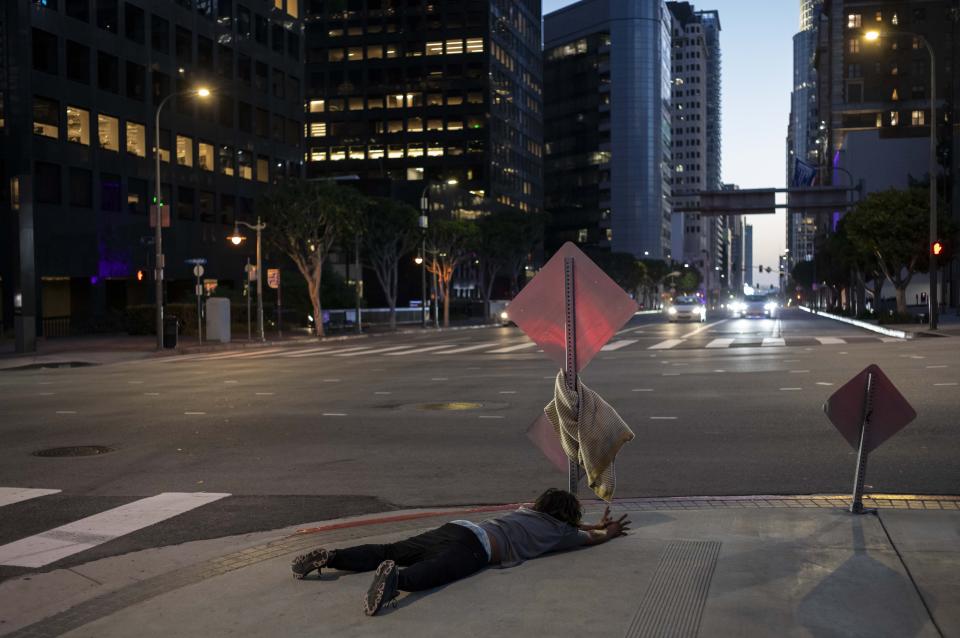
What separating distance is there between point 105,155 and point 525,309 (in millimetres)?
49095

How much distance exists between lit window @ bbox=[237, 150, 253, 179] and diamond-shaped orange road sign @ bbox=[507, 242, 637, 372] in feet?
196

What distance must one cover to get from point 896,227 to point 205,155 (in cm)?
4136

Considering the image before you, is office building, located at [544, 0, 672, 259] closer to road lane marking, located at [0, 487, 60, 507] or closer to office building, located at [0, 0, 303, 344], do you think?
office building, located at [0, 0, 303, 344]

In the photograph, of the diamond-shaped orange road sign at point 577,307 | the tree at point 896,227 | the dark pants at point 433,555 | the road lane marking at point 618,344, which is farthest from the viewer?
the tree at point 896,227

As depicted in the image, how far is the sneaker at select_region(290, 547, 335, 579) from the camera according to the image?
18.4 feet

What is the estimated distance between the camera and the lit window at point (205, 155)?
59.2 m

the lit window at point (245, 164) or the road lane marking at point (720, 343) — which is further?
the lit window at point (245, 164)

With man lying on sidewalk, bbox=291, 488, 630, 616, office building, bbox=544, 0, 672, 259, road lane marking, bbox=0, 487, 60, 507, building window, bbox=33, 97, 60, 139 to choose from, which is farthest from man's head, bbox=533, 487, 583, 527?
office building, bbox=544, 0, 672, 259

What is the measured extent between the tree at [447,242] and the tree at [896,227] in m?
27.2

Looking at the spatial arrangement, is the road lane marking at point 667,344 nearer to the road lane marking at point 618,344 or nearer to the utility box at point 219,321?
the road lane marking at point 618,344

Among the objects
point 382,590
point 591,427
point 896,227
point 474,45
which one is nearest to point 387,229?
point 896,227

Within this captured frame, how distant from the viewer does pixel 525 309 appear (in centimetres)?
692

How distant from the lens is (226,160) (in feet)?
204

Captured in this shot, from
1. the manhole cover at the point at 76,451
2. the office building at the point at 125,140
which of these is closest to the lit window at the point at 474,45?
the office building at the point at 125,140
